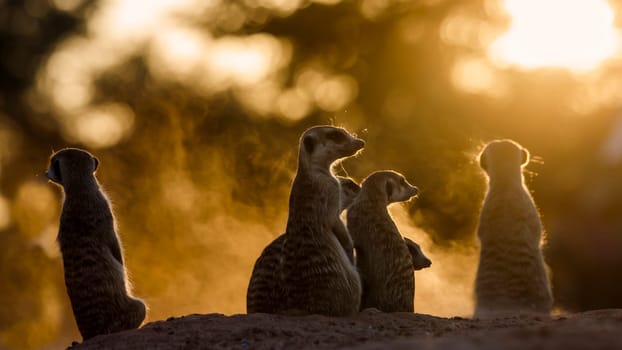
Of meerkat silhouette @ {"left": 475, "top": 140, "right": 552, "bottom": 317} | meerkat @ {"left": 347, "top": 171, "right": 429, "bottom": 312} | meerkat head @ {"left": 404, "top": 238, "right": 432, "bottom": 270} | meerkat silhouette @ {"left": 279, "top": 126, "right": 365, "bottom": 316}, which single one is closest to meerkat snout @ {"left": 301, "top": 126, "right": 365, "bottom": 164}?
meerkat silhouette @ {"left": 279, "top": 126, "right": 365, "bottom": 316}

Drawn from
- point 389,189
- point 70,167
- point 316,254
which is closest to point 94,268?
point 70,167

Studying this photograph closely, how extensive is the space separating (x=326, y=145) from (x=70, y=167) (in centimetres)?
188

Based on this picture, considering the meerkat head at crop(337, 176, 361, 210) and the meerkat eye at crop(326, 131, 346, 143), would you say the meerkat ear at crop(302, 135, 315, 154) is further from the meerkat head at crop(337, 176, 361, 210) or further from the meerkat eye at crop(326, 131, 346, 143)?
the meerkat head at crop(337, 176, 361, 210)

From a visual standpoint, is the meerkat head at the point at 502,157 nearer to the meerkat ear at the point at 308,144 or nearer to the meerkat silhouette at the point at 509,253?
the meerkat silhouette at the point at 509,253

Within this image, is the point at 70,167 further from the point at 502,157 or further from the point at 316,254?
the point at 502,157

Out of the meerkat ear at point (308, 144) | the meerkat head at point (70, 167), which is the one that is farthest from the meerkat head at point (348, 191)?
the meerkat head at point (70, 167)

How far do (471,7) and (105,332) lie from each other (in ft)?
38.2

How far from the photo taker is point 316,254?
6.59 meters

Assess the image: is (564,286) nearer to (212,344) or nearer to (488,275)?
(488,275)

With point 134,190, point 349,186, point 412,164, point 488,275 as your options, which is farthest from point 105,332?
point 134,190

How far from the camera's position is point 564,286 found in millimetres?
14109

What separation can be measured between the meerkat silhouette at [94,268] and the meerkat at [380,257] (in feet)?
5.03

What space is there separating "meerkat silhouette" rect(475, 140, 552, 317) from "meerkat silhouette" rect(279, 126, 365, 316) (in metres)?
1.85

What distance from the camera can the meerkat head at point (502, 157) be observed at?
9.25 m
